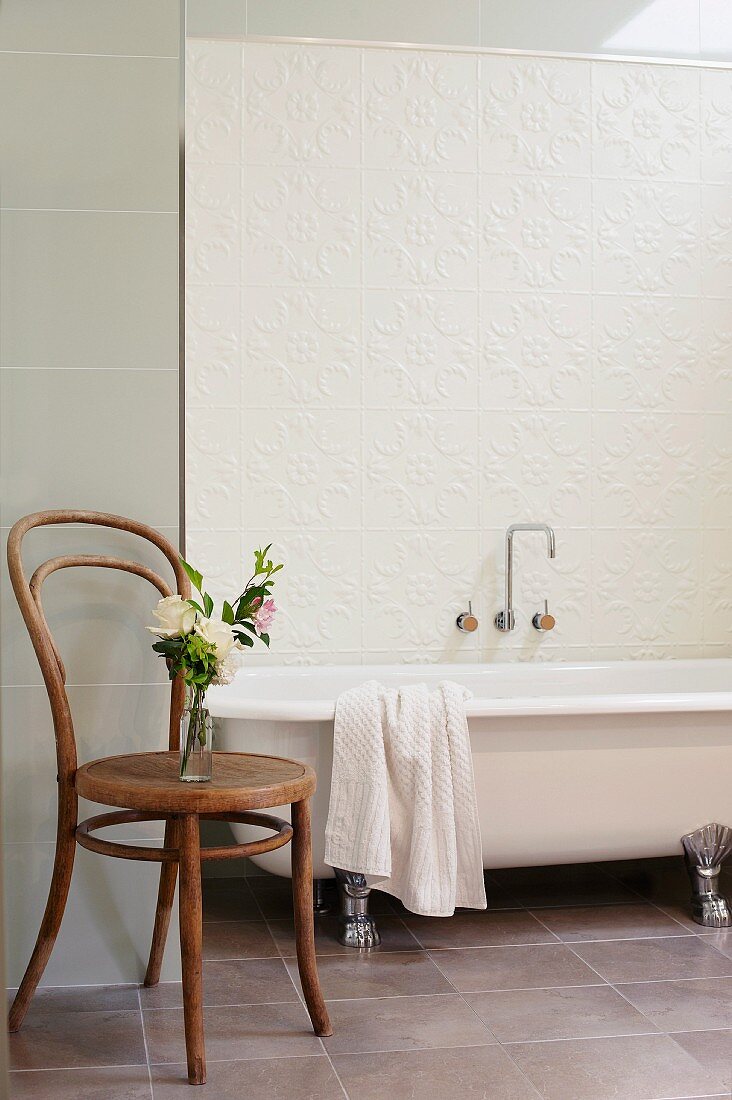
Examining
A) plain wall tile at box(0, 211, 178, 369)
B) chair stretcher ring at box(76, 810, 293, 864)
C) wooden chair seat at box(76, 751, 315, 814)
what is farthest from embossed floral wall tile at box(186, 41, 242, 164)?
chair stretcher ring at box(76, 810, 293, 864)

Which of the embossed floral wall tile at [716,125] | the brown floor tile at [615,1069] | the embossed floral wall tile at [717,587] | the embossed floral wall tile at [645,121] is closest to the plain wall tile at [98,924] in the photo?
the brown floor tile at [615,1069]

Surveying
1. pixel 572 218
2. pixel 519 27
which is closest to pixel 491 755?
pixel 572 218

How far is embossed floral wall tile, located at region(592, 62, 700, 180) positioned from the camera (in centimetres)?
349

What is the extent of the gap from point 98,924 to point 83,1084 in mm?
477

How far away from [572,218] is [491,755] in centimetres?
185

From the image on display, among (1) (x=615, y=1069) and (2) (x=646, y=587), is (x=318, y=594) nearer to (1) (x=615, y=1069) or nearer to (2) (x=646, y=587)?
(2) (x=646, y=587)

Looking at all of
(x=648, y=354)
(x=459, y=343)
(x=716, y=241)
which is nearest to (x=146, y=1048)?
(x=459, y=343)

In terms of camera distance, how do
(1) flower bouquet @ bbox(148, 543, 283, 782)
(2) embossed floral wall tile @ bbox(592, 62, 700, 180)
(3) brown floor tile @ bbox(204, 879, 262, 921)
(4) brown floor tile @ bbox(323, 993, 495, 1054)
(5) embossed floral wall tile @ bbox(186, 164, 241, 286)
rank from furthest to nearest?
1. (2) embossed floral wall tile @ bbox(592, 62, 700, 180)
2. (5) embossed floral wall tile @ bbox(186, 164, 241, 286)
3. (3) brown floor tile @ bbox(204, 879, 262, 921)
4. (4) brown floor tile @ bbox(323, 993, 495, 1054)
5. (1) flower bouquet @ bbox(148, 543, 283, 782)

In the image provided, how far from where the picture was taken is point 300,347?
3.32 m

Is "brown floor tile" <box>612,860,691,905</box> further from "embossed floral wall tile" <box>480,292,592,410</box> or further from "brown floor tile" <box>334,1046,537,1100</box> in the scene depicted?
"embossed floral wall tile" <box>480,292,592,410</box>

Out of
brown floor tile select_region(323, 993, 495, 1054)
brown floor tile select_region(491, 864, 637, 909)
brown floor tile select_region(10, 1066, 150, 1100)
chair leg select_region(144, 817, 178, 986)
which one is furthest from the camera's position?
brown floor tile select_region(491, 864, 637, 909)

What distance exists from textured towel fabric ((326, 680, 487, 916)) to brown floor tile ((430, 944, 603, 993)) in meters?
0.13

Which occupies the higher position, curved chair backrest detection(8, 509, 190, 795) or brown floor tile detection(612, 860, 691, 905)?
curved chair backrest detection(8, 509, 190, 795)

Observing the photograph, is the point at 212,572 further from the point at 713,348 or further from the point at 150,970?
the point at 713,348
